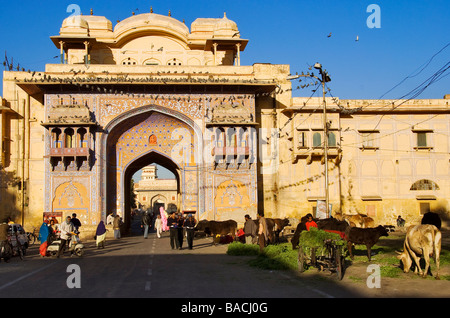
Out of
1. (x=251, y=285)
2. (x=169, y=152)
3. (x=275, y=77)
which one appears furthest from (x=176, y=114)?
(x=251, y=285)

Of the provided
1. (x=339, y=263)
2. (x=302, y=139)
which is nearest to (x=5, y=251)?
(x=339, y=263)

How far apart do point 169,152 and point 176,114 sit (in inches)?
90.3

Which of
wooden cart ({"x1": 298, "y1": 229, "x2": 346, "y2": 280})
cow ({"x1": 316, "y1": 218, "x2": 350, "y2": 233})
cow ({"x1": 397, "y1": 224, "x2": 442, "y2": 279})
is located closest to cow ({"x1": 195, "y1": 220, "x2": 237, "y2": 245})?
cow ({"x1": 316, "y1": 218, "x2": 350, "y2": 233})

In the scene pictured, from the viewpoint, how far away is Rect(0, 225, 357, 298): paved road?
8617 mm

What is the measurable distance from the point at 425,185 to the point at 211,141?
13152 mm

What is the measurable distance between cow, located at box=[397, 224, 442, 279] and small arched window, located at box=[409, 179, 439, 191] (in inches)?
804

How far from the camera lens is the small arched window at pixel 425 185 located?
Result: 29977 mm

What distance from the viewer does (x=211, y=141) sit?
27.9 metres

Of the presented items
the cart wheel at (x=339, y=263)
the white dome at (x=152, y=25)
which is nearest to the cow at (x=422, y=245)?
the cart wheel at (x=339, y=263)

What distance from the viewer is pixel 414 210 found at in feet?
97.6

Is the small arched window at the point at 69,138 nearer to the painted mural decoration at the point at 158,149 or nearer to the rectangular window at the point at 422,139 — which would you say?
the painted mural decoration at the point at 158,149

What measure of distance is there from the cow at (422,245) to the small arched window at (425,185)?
20.4 meters

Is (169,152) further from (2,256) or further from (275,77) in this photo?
(2,256)

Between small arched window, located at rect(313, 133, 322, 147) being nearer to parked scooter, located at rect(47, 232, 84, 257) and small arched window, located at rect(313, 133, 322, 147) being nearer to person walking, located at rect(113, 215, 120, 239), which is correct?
person walking, located at rect(113, 215, 120, 239)
